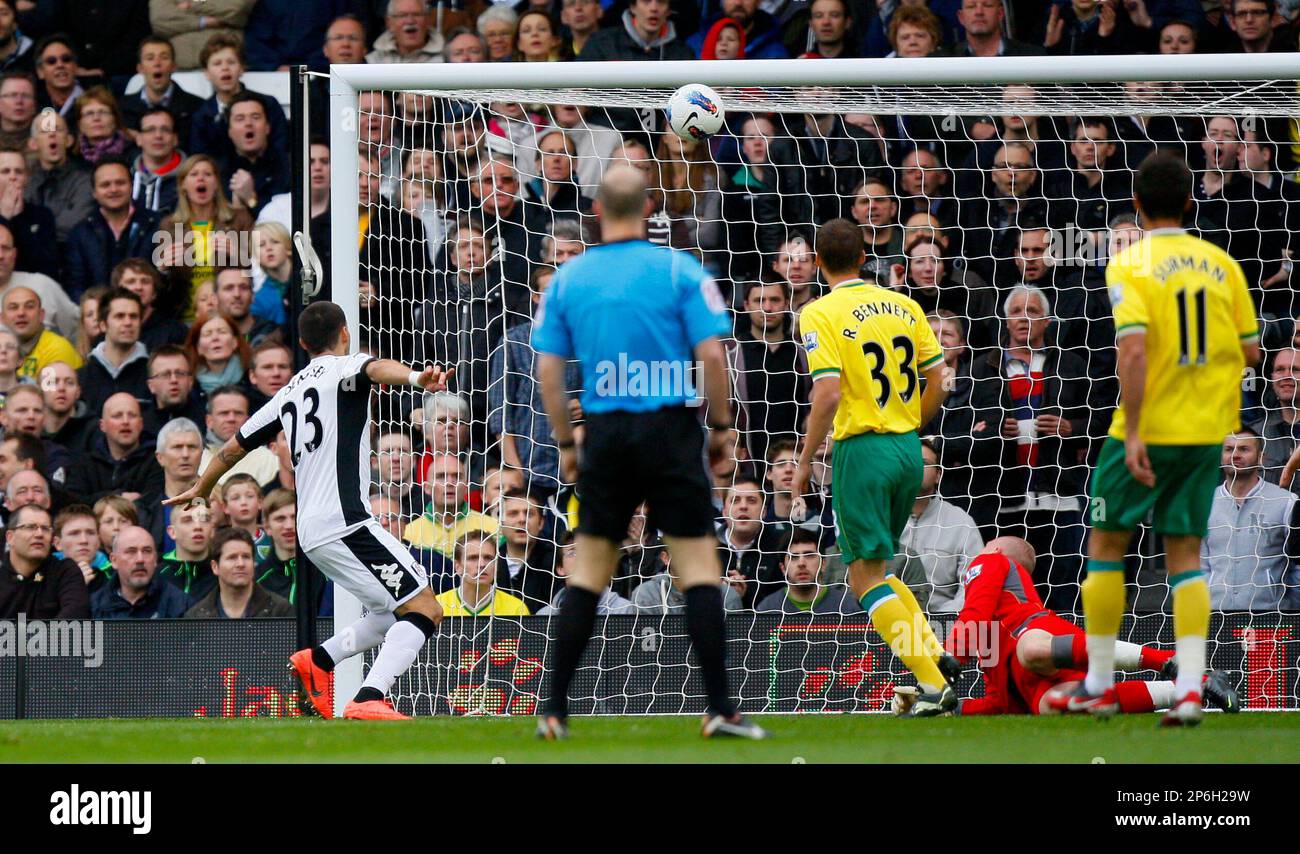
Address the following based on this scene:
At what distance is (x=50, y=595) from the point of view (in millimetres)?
9586

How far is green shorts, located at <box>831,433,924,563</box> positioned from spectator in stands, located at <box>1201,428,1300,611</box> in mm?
2847

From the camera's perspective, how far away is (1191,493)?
19.8 ft

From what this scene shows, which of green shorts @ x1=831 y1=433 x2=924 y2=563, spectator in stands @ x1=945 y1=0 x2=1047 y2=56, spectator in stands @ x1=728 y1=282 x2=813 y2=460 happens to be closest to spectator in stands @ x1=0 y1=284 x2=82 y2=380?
spectator in stands @ x1=728 y1=282 x2=813 y2=460

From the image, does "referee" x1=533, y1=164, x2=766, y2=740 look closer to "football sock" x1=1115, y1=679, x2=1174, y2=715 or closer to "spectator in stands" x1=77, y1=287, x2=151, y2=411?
"football sock" x1=1115, y1=679, x2=1174, y2=715

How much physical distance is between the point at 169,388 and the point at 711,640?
6332mm

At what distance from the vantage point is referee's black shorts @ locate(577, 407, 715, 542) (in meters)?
5.62

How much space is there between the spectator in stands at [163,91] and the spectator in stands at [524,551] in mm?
4095

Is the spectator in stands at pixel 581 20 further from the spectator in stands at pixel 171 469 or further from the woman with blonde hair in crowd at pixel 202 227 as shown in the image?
the spectator in stands at pixel 171 469

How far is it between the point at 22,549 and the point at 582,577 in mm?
5311

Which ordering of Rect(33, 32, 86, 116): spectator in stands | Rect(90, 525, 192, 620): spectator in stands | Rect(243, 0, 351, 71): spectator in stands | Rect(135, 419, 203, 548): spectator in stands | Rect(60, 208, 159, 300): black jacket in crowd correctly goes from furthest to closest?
Rect(243, 0, 351, 71): spectator in stands, Rect(33, 32, 86, 116): spectator in stands, Rect(60, 208, 159, 300): black jacket in crowd, Rect(135, 419, 203, 548): spectator in stands, Rect(90, 525, 192, 620): spectator in stands

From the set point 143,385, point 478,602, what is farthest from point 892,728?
point 143,385
